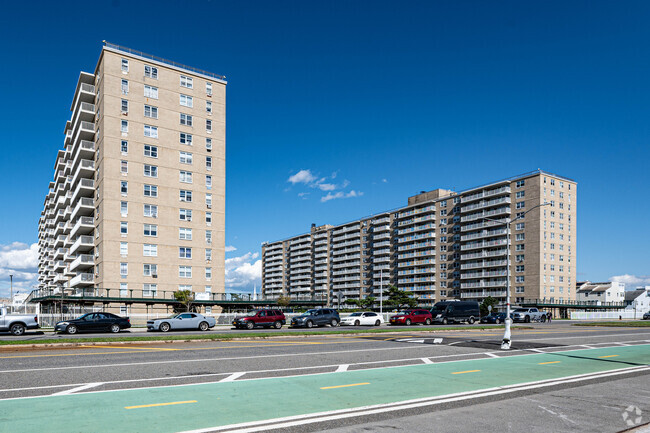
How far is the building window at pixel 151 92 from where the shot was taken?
214ft

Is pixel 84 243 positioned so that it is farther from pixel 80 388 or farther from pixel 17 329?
pixel 80 388

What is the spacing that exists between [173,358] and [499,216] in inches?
4080

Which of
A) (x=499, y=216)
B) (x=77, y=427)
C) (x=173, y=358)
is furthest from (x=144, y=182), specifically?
(x=499, y=216)

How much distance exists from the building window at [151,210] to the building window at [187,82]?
16.8 metres

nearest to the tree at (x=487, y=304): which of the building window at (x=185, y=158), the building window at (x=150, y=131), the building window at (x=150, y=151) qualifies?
the building window at (x=185, y=158)

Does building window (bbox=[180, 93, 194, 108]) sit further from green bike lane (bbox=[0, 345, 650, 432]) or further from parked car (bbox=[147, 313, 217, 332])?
green bike lane (bbox=[0, 345, 650, 432])

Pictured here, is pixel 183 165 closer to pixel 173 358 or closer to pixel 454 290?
pixel 173 358

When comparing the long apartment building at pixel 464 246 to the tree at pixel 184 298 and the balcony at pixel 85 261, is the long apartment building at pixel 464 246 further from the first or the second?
the balcony at pixel 85 261

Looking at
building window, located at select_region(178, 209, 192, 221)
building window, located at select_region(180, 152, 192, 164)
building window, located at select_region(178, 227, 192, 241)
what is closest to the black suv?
building window, located at select_region(178, 227, 192, 241)

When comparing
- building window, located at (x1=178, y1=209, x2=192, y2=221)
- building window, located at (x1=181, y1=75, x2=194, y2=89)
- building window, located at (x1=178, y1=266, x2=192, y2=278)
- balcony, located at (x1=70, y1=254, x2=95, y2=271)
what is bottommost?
building window, located at (x1=178, y1=266, x2=192, y2=278)

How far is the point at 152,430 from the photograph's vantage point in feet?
25.3

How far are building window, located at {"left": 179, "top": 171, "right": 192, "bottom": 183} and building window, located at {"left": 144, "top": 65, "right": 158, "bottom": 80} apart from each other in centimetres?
1262

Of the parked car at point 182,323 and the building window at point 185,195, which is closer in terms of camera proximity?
the parked car at point 182,323

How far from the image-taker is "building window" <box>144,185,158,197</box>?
6425cm
